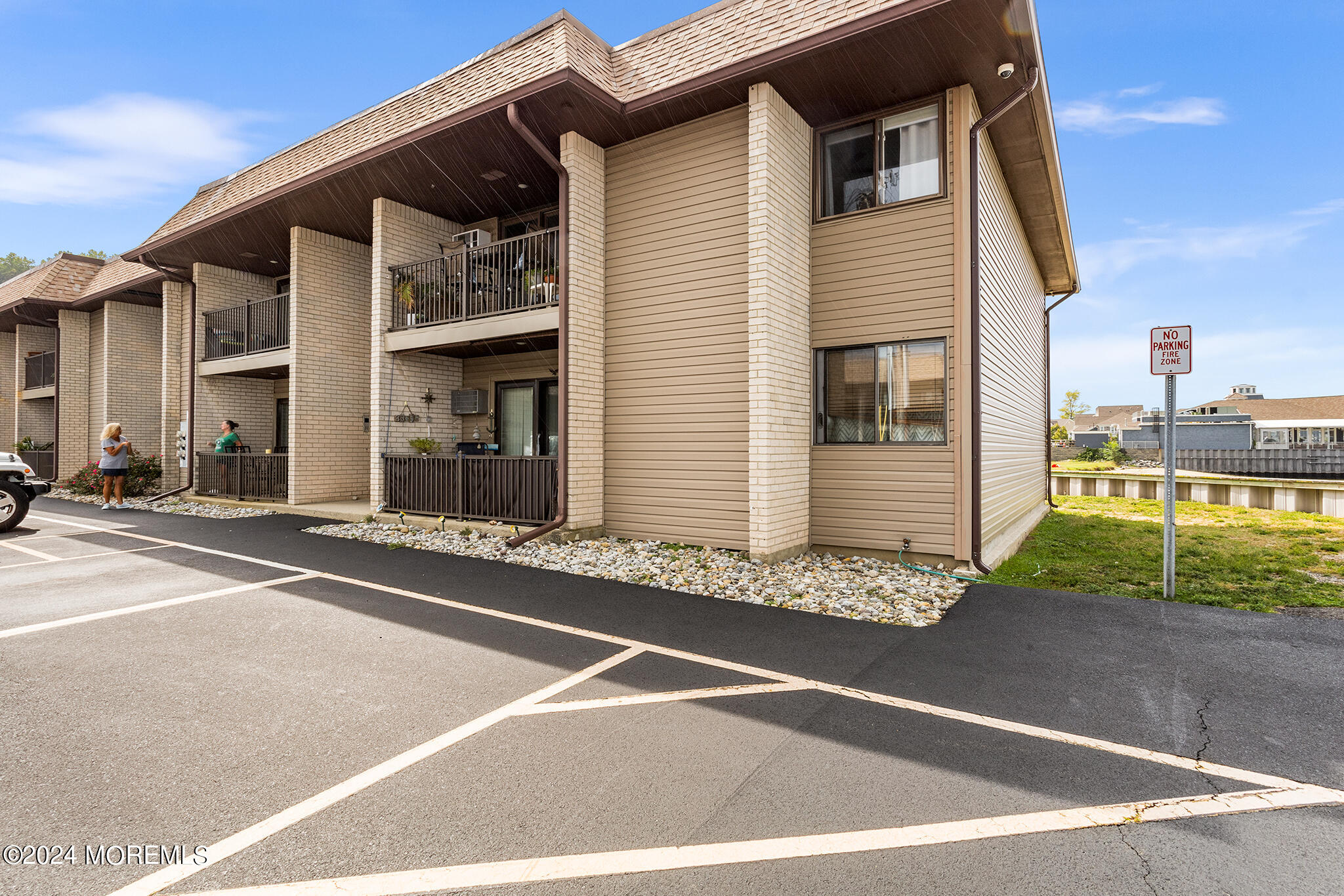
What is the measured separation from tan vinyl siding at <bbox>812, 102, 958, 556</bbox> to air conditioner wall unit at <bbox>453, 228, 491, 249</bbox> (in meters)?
6.65

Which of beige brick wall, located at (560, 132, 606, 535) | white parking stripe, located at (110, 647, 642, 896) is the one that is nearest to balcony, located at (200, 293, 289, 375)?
beige brick wall, located at (560, 132, 606, 535)

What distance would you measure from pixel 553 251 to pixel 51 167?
26696 millimetres

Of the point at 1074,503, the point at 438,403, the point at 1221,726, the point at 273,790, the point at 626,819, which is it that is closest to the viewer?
the point at 626,819

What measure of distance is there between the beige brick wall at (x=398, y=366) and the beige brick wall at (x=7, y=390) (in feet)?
66.2

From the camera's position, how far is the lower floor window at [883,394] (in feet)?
24.3

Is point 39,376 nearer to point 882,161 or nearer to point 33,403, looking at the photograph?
point 33,403

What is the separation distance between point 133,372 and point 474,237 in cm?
1304

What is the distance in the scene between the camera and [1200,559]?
8.34 metres

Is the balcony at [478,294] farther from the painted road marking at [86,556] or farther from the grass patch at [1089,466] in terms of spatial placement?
the grass patch at [1089,466]

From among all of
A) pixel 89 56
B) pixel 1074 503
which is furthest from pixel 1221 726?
pixel 89 56

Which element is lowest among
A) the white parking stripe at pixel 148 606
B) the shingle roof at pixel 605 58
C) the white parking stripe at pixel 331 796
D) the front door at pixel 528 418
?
the white parking stripe at pixel 331 796

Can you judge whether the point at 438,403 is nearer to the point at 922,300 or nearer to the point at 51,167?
the point at 922,300

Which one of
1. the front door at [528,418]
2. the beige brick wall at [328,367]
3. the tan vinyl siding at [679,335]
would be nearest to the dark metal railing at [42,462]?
the beige brick wall at [328,367]

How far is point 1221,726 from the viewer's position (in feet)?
11.1
